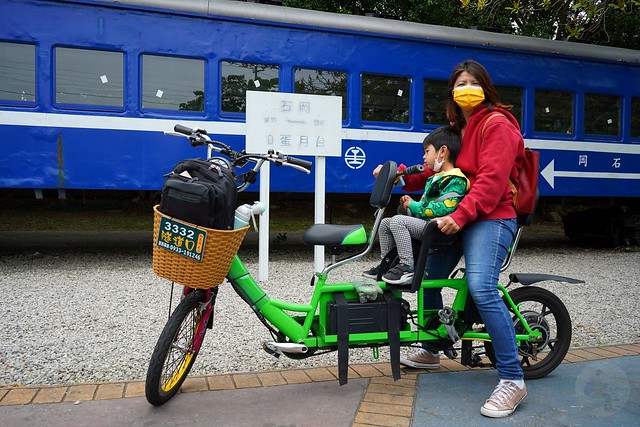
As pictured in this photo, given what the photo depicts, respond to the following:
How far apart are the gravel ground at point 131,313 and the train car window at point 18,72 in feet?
6.70

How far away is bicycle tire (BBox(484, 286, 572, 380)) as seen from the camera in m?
3.42

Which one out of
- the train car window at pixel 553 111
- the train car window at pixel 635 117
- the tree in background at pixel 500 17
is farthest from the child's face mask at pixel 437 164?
the tree in background at pixel 500 17

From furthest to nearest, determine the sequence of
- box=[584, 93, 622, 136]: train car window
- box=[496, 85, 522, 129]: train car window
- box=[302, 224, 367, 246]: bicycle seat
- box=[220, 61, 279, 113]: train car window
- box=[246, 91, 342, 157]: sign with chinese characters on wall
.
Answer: box=[584, 93, 622, 136]: train car window, box=[496, 85, 522, 129]: train car window, box=[220, 61, 279, 113]: train car window, box=[246, 91, 342, 157]: sign with chinese characters on wall, box=[302, 224, 367, 246]: bicycle seat

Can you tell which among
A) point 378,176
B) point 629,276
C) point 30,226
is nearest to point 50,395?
point 378,176

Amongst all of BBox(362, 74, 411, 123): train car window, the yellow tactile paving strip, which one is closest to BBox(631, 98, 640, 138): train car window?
BBox(362, 74, 411, 123): train car window

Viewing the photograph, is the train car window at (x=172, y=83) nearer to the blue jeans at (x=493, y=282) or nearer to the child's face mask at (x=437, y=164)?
the child's face mask at (x=437, y=164)

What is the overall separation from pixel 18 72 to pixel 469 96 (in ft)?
19.3

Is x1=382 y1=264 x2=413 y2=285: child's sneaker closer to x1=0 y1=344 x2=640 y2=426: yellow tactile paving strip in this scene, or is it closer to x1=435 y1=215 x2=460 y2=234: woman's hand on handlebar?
x1=435 y1=215 x2=460 y2=234: woman's hand on handlebar

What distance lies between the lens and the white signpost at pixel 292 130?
6371 millimetres

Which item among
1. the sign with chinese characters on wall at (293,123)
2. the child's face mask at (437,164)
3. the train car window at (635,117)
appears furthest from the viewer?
the train car window at (635,117)

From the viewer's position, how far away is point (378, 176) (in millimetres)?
3127

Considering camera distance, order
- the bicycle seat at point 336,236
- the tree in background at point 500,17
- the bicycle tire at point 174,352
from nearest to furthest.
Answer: the bicycle tire at point 174,352, the bicycle seat at point 336,236, the tree in background at point 500,17

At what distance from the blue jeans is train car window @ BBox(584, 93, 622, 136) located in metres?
7.55

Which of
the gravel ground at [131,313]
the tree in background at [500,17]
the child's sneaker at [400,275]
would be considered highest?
the tree in background at [500,17]
